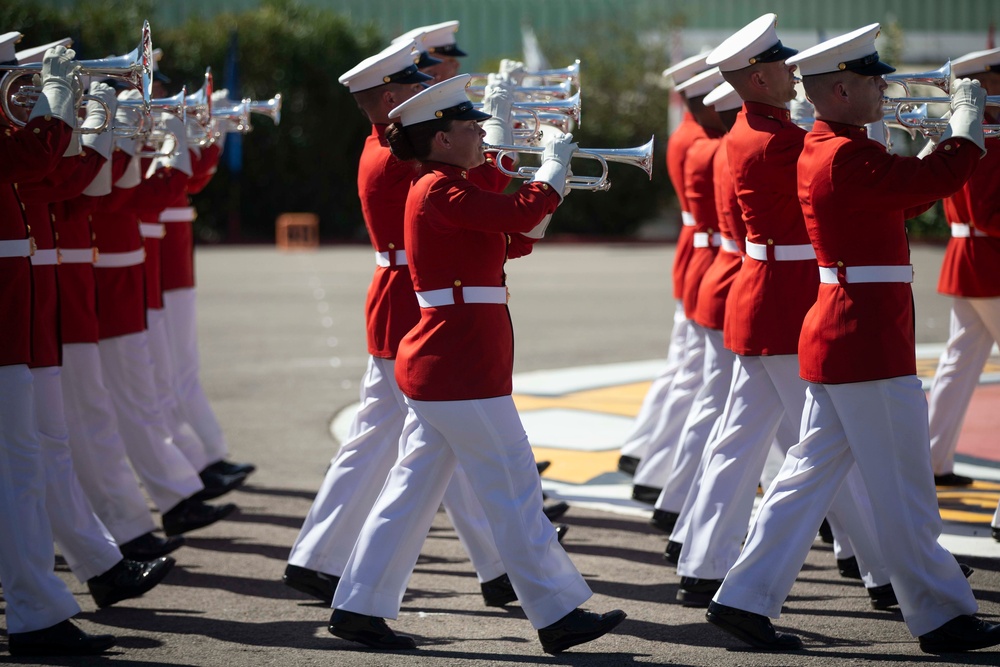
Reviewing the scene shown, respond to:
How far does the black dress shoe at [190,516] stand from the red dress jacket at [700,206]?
2.49 meters

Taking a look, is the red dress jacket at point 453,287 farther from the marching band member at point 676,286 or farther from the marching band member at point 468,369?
the marching band member at point 676,286

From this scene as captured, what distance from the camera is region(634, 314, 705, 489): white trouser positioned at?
678cm

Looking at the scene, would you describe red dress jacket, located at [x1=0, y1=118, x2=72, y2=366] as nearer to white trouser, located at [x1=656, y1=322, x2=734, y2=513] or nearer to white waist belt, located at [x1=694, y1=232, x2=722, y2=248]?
white trouser, located at [x1=656, y1=322, x2=734, y2=513]

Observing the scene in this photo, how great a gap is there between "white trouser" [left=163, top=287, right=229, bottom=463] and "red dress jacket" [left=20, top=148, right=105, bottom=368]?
2097 millimetres

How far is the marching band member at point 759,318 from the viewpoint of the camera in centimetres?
512

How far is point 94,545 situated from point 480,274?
1.94 m

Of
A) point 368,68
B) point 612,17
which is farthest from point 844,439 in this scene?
point 612,17

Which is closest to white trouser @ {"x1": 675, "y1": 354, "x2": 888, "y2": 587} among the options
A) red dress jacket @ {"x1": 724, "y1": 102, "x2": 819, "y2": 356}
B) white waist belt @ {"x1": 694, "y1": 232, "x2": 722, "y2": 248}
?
red dress jacket @ {"x1": 724, "y1": 102, "x2": 819, "y2": 356}

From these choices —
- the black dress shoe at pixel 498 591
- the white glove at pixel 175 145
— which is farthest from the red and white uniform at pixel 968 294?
the white glove at pixel 175 145

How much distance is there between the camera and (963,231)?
6.86 metres

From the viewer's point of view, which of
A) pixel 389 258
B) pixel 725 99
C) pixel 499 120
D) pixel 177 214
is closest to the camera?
pixel 499 120

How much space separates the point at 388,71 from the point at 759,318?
1.77 m

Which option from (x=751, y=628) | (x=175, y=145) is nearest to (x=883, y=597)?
(x=751, y=628)

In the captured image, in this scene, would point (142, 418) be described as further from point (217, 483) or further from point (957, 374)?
point (957, 374)
